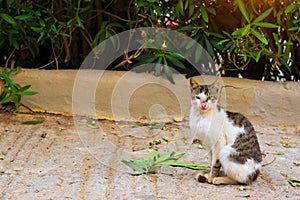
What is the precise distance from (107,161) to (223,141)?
2.70ft

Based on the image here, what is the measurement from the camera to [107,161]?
12.6ft

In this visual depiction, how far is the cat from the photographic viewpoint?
11.2 ft

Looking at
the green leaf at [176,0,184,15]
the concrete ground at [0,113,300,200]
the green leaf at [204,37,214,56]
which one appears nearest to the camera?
the concrete ground at [0,113,300,200]

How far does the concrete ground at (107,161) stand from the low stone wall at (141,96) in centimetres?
13

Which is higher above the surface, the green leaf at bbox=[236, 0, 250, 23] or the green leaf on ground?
the green leaf at bbox=[236, 0, 250, 23]

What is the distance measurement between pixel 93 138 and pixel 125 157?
0.52 m

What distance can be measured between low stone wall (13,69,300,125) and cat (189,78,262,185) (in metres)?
1.41

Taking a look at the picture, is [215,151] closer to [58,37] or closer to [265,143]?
[265,143]

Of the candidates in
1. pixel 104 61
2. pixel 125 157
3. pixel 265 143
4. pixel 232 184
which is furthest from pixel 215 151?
pixel 104 61

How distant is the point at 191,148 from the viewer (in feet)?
13.9

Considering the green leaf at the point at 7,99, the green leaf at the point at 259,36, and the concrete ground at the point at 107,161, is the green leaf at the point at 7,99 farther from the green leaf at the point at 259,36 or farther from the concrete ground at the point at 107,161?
the green leaf at the point at 259,36

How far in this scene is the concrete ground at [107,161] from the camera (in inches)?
130

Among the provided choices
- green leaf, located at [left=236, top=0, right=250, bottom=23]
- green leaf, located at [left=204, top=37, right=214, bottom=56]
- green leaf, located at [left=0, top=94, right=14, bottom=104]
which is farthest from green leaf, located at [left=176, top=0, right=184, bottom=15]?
green leaf, located at [left=0, top=94, right=14, bottom=104]

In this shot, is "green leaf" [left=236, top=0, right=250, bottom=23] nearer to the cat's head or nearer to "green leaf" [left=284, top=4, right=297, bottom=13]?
"green leaf" [left=284, top=4, right=297, bottom=13]
